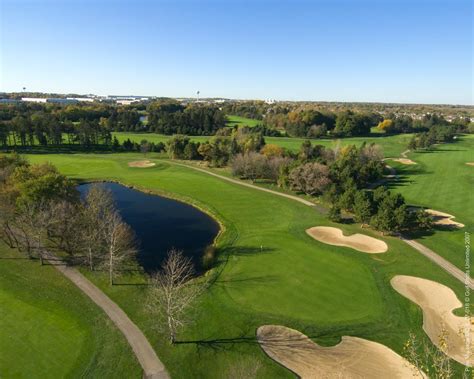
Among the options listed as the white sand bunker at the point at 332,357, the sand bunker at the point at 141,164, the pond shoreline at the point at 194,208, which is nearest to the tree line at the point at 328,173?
the sand bunker at the point at 141,164

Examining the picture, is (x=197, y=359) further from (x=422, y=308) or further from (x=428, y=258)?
(x=428, y=258)

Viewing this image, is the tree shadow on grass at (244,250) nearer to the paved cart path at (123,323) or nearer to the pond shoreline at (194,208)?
the pond shoreline at (194,208)

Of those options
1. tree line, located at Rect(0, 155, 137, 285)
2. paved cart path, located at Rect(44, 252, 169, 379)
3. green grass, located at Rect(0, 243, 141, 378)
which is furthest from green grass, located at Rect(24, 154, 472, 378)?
tree line, located at Rect(0, 155, 137, 285)

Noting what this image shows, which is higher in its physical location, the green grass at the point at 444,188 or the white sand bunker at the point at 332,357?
the green grass at the point at 444,188

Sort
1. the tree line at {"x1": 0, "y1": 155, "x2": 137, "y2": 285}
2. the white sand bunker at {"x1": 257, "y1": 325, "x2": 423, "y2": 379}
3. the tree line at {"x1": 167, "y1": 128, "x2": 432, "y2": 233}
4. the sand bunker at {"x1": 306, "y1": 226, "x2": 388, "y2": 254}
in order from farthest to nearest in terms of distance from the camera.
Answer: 1. the tree line at {"x1": 167, "y1": 128, "x2": 432, "y2": 233}
2. the sand bunker at {"x1": 306, "y1": 226, "x2": 388, "y2": 254}
3. the tree line at {"x1": 0, "y1": 155, "x2": 137, "y2": 285}
4. the white sand bunker at {"x1": 257, "y1": 325, "x2": 423, "y2": 379}

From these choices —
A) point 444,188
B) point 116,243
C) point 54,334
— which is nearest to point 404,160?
point 444,188

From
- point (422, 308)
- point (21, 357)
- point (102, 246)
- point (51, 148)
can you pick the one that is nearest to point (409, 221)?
point (422, 308)

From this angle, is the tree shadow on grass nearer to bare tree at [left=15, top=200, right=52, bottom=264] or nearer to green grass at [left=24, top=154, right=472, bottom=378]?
green grass at [left=24, top=154, right=472, bottom=378]
